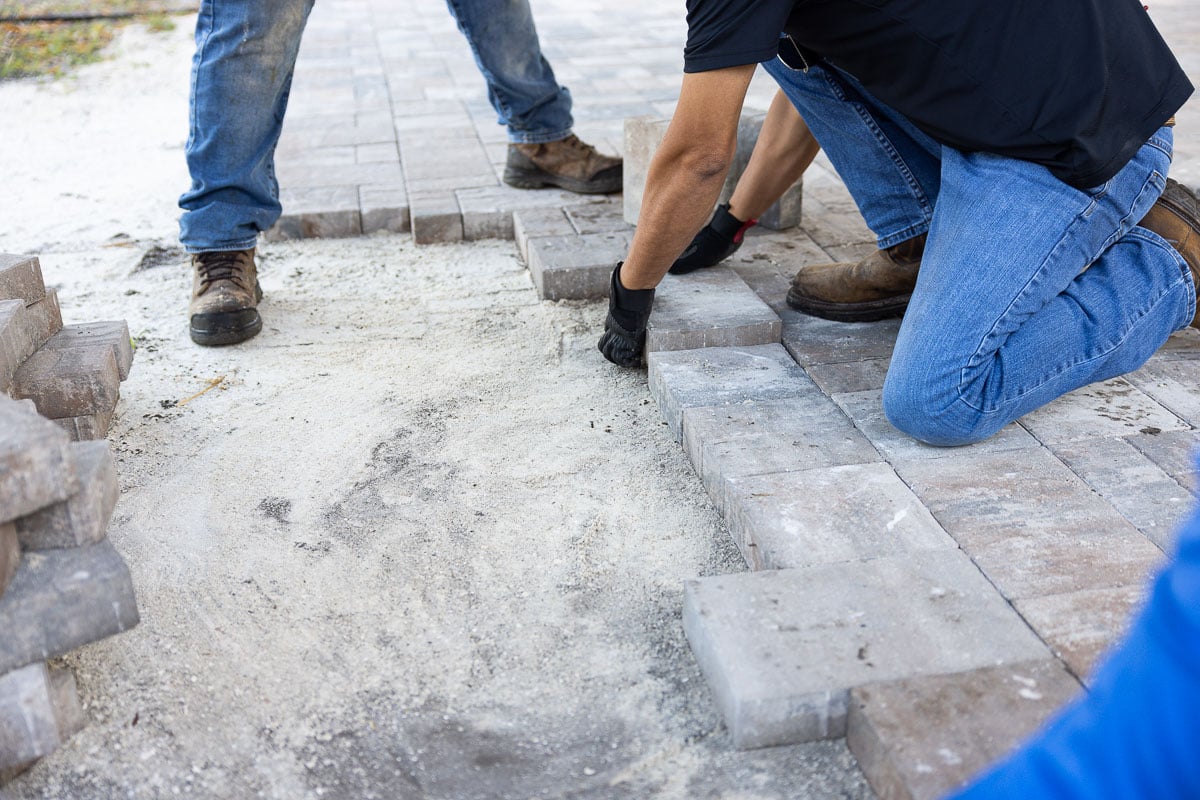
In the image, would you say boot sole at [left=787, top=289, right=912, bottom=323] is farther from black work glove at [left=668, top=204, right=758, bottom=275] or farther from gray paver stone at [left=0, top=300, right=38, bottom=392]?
gray paver stone at [left=0, top=300, right=38, bottom=392]

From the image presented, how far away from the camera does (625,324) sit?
9.05 ft

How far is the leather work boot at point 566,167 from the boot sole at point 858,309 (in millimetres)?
1399

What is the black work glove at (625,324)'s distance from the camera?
8.84ft

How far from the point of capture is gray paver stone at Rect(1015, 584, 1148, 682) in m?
1.63

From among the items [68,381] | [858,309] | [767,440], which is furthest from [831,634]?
[68,381]

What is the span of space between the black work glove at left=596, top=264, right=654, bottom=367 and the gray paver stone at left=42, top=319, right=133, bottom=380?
1228mm

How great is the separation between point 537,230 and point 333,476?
1526 mm

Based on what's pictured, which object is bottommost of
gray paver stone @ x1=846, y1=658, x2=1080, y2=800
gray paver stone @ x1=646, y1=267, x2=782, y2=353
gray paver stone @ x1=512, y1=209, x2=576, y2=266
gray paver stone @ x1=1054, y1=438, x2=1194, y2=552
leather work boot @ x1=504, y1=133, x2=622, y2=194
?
gray paver stone @ x1=512, y1=209, x2=576, y2=266

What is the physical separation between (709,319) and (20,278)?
67.4 inches

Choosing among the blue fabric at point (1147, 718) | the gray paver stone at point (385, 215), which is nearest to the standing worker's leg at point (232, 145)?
the gray paver stone at point (385, 215)

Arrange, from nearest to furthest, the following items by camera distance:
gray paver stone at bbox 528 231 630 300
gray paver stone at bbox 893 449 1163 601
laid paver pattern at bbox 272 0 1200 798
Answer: laid paver pattern at bbox 272 0 1200 798 → gray paver stone at bbox 893 449 1163 601 → gray paver stone at bbox 528 231 630 300

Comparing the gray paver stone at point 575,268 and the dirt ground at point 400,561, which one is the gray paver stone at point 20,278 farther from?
the gray paver stone at point 575,268

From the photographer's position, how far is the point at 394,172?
4.45m

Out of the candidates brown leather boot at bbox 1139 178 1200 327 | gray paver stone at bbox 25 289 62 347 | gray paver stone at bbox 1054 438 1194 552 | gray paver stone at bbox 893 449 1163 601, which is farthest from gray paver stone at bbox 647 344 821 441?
gray paver stone at bbox 25 289 62 347
